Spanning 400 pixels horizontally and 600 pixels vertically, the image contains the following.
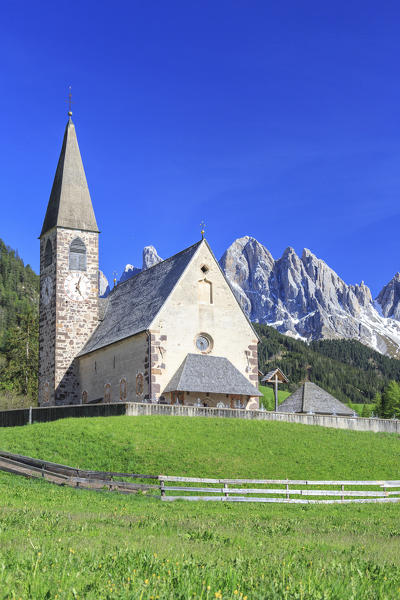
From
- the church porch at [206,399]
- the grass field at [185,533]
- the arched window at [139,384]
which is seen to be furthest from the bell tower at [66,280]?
the grass field at [185,533]

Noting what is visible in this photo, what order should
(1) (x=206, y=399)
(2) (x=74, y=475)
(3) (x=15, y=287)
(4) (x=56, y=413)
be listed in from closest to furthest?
(2) (x=74, y=475)
(4) (x=56, y=413)
(1) (x=206, y=399)
(3) (x=15, y=287)

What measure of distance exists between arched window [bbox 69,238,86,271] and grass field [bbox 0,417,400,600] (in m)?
23.9

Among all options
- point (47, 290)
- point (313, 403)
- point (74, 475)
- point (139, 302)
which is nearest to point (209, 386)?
point (139, 302)

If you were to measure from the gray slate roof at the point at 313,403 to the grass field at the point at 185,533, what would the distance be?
79.5ft

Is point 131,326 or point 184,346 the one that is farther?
point 131,326

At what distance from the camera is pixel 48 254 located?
55125 mm

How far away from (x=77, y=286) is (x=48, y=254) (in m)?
4.31

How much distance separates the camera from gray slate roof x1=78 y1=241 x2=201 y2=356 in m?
44.9

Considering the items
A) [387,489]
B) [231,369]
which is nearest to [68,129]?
[231,369]

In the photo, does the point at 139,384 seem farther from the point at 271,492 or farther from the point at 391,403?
the point at 391,403

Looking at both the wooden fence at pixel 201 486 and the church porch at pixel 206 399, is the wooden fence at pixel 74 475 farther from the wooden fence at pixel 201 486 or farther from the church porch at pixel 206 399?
the church porch at pixel 206 399

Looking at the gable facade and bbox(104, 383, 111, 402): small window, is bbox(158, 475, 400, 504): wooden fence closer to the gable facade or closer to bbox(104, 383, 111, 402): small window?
the gable facade

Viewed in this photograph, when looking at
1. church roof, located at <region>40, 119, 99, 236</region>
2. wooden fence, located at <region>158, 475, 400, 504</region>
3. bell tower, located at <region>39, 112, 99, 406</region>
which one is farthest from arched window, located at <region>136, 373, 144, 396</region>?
wooden fence, located at <region>158, 475, 400, 504</region>

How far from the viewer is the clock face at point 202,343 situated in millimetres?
44688
